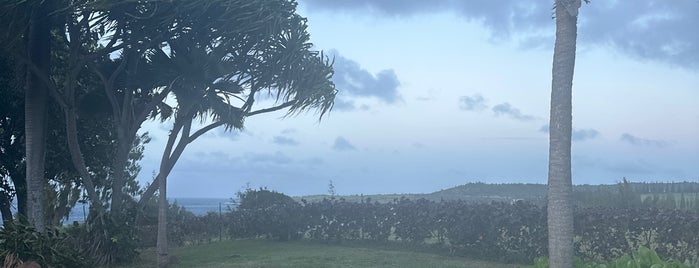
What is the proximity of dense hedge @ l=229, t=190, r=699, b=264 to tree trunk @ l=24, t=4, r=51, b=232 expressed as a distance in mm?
7121

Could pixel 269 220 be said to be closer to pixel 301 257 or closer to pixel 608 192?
pixel 301 257

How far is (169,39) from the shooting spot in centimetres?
1662

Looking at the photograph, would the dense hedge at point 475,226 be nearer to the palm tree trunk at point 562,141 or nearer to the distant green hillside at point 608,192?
the distant green hillside at point 608,192

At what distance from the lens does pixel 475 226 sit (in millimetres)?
17219

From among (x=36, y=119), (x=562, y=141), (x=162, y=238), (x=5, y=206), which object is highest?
(x=36, y=119)

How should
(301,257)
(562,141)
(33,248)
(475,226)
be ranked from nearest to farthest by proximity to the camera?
(562,141) < (33,248) < (301,257) < (475,226)

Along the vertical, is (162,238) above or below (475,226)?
below

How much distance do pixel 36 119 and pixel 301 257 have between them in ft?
21.6

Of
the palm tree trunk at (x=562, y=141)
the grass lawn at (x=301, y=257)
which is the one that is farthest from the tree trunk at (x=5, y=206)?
the palm tree trunk at (x=562, y=141)

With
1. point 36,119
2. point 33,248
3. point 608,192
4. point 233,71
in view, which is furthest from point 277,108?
point 608,192

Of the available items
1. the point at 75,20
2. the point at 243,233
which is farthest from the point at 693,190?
the point at 75,20

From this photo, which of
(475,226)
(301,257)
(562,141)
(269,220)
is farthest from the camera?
(269,220)

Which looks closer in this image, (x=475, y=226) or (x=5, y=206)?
(x=475, y=226)

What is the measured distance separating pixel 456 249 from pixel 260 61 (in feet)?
20.6
